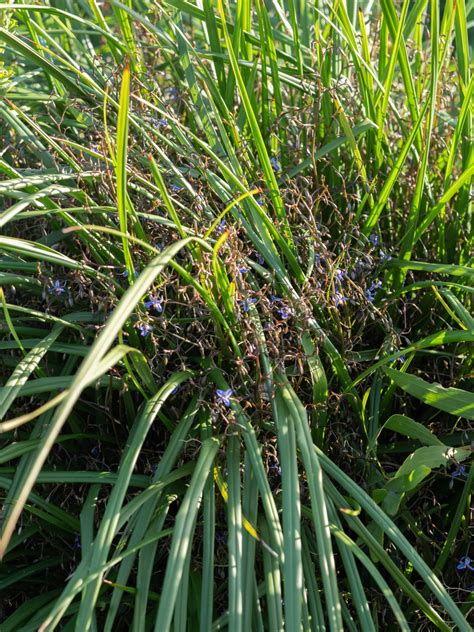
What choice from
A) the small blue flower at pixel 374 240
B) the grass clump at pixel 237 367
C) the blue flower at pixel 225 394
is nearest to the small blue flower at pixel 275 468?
the grass clump at pixel 237 367

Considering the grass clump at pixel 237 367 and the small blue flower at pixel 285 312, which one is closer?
the grass clump at pixel 237 367

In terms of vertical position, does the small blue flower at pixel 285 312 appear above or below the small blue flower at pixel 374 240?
above

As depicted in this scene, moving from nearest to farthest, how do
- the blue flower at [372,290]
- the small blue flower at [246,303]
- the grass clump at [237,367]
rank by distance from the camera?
the grass clump at [237,367], the small blue flower at [246,303], the blue flower at [372,290]

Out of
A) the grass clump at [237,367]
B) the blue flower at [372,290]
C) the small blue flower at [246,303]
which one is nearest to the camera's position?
the grass clump at [237,367]

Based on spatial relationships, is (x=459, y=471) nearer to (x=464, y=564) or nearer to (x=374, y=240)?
(x=464, y=564)

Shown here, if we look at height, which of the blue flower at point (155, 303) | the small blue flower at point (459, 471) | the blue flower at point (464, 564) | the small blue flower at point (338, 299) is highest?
the blue flower at point (155, 303)

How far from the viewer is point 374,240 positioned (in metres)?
1.40

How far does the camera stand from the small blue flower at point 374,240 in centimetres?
138

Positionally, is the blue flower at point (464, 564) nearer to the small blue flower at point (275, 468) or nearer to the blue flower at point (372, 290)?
the small blue flower at point (275, 468)

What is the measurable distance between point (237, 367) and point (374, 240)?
1.28 feet

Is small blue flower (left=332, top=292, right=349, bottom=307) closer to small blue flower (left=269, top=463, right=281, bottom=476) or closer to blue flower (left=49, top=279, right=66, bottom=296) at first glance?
small blue flower (left=269, top=463, right=281, bottom=476)

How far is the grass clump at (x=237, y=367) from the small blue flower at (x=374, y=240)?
0.03 ft

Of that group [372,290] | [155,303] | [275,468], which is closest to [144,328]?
[155,303]

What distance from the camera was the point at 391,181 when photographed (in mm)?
1298
